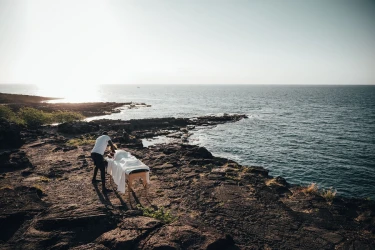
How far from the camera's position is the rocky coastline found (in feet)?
20.8

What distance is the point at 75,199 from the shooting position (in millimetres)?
9750

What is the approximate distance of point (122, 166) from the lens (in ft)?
30.8

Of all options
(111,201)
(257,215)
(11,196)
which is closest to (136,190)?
(111,201)

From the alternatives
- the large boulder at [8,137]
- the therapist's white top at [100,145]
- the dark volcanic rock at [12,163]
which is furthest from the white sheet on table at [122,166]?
the large boulder at [8,137]

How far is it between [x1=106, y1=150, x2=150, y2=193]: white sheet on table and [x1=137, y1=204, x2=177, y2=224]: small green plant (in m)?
1.17

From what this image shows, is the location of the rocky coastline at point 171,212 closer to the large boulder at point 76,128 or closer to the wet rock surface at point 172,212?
the wet rock surface at point 172,212

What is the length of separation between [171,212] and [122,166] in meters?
2.72

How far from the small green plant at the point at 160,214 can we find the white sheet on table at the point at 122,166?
→ 3.84 feet

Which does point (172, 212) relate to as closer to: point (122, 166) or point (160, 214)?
point (160, 214)

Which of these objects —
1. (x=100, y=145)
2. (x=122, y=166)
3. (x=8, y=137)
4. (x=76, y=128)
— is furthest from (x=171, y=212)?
(x=76, y=128)

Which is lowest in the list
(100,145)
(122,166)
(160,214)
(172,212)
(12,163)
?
(172,212)

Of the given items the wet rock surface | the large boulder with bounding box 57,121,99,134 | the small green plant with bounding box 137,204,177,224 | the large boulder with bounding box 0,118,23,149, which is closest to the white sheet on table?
the wet rock surface

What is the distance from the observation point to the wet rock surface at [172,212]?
6.32 meters

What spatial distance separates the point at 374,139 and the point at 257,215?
1663 inches
